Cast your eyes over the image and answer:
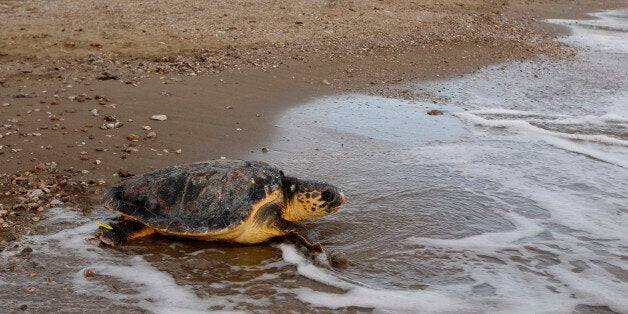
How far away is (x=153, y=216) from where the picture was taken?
4.09 metres

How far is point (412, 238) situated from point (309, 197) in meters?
0.84

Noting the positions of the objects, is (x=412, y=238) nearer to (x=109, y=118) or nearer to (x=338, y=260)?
(x=338, y=260)

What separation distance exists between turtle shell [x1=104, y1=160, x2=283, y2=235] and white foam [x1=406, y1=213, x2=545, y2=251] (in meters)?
1.24

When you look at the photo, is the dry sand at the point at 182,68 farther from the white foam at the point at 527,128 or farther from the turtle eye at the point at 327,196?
the turtle eye at the point at 327,196

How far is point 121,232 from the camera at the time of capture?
410 centimetres

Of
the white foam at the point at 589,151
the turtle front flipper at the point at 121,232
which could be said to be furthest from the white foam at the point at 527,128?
the turtle front flipper at the point at 121,232

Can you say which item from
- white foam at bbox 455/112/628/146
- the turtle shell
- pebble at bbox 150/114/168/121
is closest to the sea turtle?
the turtle shell

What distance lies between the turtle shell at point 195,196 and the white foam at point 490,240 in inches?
48.7

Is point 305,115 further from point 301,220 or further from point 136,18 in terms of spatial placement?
point 136,18

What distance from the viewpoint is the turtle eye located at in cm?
442

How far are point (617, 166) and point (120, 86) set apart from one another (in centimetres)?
593

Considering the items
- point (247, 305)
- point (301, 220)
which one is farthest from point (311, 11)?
point (247, 305)

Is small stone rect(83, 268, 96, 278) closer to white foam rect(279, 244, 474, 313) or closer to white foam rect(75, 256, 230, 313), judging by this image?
white foam rect(75, 256, 230, 313)

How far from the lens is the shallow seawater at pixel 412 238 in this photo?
3.55 m
